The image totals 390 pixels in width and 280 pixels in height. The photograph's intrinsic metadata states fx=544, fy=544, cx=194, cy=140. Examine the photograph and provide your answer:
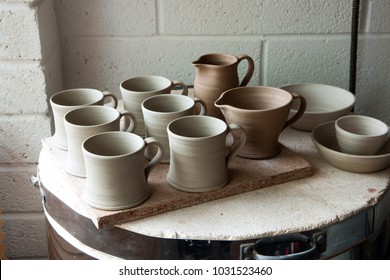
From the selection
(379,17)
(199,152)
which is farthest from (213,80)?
(379,17)

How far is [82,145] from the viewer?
30.6 inches

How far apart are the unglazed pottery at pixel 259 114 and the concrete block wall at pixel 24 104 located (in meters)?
0.45

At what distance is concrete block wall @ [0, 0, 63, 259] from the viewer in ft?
3.66

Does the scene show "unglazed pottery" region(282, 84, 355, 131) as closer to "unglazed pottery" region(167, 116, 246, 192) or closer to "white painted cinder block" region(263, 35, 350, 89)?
"white painted cinder block" region(263, 35, 350, 89)

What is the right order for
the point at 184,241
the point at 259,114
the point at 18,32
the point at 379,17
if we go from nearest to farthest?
the point at 184,241 → the point at 259,114 → the point at 18,32 → the point at 379,17

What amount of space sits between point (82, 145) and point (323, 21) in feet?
2.29

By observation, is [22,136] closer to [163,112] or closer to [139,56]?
[139,56]

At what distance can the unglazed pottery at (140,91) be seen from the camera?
0.95 meters

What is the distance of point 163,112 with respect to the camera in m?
0.91

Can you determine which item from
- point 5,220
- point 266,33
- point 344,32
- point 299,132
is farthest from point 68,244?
point 344,32

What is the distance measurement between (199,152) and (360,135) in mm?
277

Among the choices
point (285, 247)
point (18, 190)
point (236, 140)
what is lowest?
point (18, 190)

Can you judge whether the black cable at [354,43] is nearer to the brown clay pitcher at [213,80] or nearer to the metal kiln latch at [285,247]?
the brown clay pitcher at [213,80]
